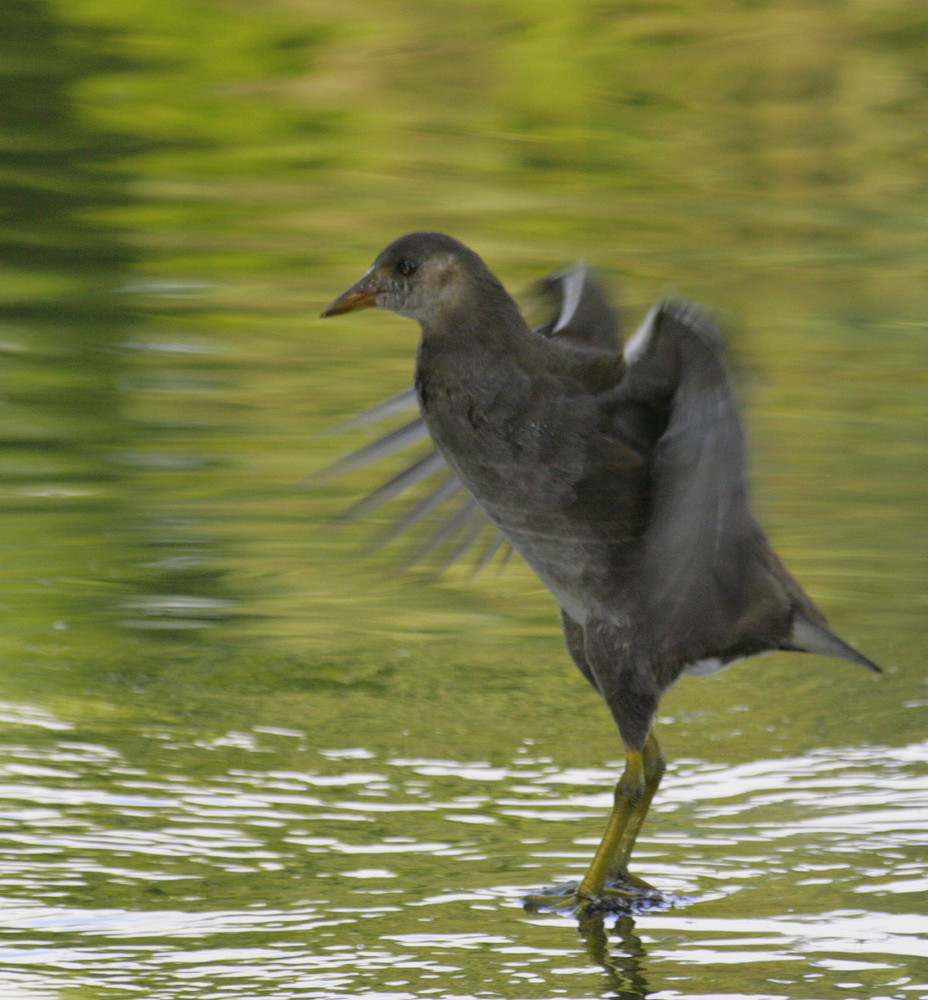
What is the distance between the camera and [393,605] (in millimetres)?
5656

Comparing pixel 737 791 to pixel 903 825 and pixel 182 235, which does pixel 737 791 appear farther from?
pixel 182 235

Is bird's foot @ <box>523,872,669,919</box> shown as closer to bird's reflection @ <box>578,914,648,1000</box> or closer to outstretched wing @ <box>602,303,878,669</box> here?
bird's reflection @ <box>578,914,648,1000</box>

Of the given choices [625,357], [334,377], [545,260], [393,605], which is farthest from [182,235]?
[625,357]

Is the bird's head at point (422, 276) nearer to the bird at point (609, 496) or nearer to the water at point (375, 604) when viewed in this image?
the bird at point (609, 496)

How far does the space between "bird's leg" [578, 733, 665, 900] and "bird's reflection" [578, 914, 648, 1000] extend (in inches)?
2.7

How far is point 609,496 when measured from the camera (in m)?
3.95

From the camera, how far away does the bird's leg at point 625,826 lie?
380cm

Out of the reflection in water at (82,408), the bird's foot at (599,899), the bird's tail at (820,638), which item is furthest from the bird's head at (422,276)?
the reflection in water at (82,408)

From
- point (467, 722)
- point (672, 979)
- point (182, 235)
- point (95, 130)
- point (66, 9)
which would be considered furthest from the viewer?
point (66, 9)

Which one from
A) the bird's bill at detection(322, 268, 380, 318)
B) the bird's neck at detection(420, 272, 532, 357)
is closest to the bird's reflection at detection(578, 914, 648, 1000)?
the bird's neck at detection(420, 272, 532, 357)

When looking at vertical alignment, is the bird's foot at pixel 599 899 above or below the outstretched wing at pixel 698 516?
below

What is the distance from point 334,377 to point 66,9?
891cm

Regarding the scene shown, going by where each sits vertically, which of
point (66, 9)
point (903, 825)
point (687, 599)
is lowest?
point (903, 825)

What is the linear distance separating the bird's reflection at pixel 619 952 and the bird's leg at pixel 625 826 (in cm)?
7
